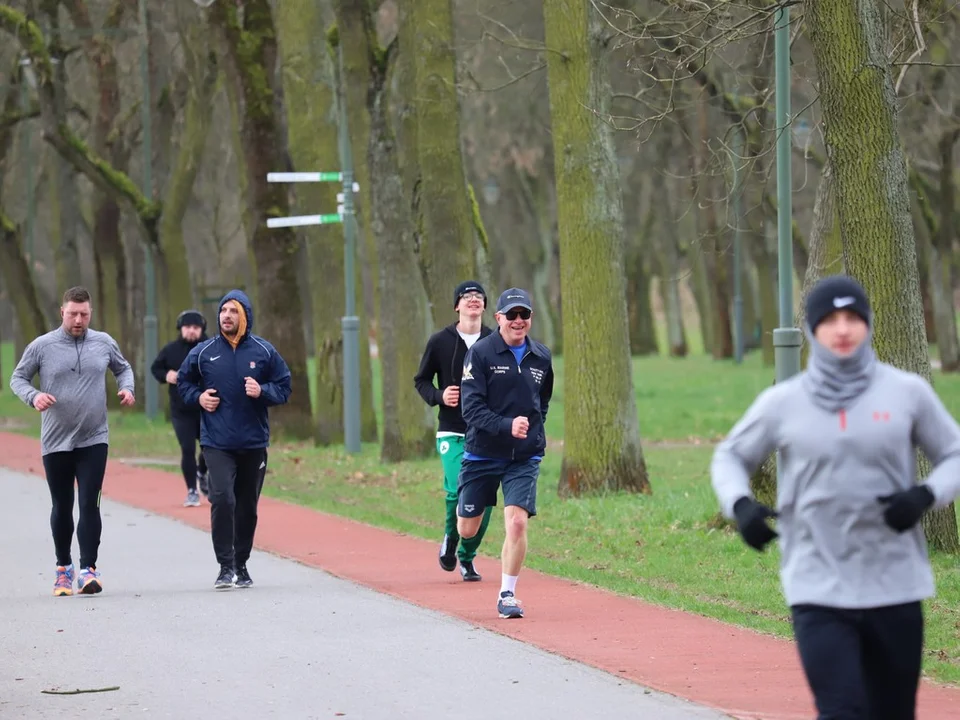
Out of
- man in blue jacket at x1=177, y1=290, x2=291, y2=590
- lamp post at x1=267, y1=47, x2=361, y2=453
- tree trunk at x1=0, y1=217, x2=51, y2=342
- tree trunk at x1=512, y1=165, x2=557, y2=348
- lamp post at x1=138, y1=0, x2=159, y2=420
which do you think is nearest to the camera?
man in blue jacket at x1=177, y1=290, x2=291, y2=590

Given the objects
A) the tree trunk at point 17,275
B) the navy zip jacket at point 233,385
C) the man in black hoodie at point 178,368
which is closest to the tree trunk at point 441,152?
the man in black hoodie at point 178,368

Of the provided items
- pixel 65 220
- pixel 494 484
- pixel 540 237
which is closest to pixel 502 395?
pixel 494 484

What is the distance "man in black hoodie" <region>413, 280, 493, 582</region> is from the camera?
12.1 m

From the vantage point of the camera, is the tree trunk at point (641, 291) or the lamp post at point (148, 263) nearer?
the lamp post at point (148, 263)

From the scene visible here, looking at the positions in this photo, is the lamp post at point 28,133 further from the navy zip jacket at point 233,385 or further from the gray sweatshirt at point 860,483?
the gray sweatshirt at point 860,483

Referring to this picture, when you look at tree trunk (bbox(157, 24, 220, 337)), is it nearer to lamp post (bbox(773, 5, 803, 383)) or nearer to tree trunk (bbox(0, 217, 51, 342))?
tree trunk (bbox(0, 217, 51, 342))

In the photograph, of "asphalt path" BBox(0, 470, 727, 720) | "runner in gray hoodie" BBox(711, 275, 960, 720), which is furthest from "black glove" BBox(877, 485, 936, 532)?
"asphalt path" BBox(0, 470, 727, 720)

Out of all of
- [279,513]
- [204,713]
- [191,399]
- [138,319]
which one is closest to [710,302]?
[138,319]

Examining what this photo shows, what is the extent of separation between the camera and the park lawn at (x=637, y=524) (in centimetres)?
1112

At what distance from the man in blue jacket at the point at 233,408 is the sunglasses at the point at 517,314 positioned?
209 centimetres

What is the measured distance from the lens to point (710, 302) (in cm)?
6244

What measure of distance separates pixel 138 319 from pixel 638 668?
3037 centimetres

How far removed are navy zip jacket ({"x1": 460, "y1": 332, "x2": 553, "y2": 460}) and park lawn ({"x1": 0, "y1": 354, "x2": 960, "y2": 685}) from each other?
1036 millimetres

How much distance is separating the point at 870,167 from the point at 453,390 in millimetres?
3171
